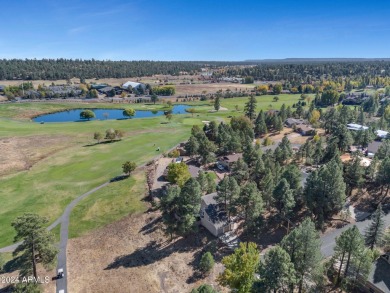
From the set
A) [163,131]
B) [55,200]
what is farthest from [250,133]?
[55,200]

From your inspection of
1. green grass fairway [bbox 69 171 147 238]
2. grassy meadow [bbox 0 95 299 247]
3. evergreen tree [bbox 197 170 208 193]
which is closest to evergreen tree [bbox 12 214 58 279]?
green grass fairway [bbox 69 171 147 238]

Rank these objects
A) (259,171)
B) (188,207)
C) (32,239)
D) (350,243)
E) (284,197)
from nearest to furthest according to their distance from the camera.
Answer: (350,243) → (32,239) → (188,207) → (284,197) → (259,171)

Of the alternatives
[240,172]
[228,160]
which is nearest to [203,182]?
[240,172]

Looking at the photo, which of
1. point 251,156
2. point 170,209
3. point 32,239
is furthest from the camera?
point 251,156

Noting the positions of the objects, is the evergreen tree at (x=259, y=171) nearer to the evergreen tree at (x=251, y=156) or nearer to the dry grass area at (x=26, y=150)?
the evergreen tree at (x=251, y=156)

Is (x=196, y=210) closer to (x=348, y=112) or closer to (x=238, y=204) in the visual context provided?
(x=238, y=204)

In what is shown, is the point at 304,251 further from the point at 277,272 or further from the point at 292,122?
the point at 292,122

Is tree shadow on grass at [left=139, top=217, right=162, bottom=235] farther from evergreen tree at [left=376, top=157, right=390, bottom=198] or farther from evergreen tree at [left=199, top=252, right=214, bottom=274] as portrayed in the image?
evergreen tree at [left=376, top=157, right=390, bottom=198]
